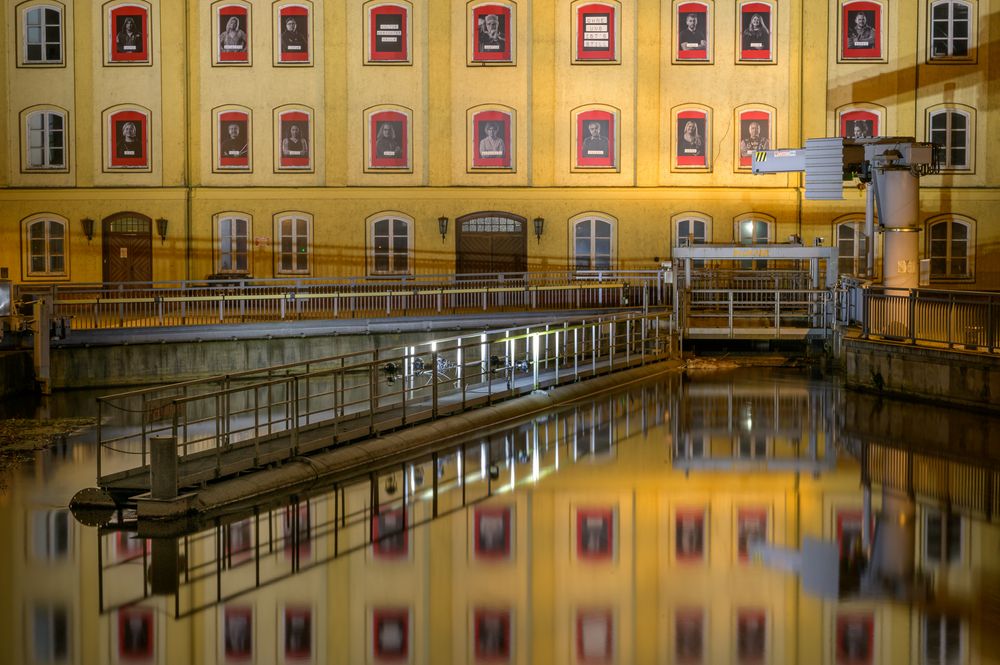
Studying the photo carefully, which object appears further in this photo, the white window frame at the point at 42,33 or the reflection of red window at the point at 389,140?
the reflection of red window at the point at 389,140

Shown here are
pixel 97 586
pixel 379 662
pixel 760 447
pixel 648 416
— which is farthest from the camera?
pixel 648 416

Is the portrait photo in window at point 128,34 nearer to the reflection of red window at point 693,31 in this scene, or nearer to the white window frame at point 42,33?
the white window frame at point 42,33

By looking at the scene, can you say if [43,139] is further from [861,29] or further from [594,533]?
[594,533]

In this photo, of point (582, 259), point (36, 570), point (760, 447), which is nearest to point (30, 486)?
point (36, 570)

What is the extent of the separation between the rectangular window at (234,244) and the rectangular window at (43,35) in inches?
262

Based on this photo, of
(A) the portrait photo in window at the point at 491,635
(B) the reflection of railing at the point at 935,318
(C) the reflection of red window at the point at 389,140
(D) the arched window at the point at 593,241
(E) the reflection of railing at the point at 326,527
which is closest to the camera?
(A) the portrait photo in window at the point at 491,635

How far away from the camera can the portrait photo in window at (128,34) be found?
4050 centimetres

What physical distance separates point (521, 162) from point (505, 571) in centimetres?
2956

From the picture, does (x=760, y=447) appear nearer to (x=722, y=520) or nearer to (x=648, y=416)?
(x=648, y=416)

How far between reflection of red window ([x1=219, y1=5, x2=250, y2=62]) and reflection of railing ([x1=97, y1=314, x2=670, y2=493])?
13034 millimetres

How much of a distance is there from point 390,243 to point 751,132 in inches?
422

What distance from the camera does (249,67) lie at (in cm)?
4062

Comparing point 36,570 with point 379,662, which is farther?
point 36,570

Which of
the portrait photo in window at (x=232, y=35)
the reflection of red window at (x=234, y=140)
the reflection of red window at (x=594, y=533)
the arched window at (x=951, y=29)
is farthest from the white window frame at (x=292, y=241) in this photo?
the reflection of red window at (x=594, y=533)
